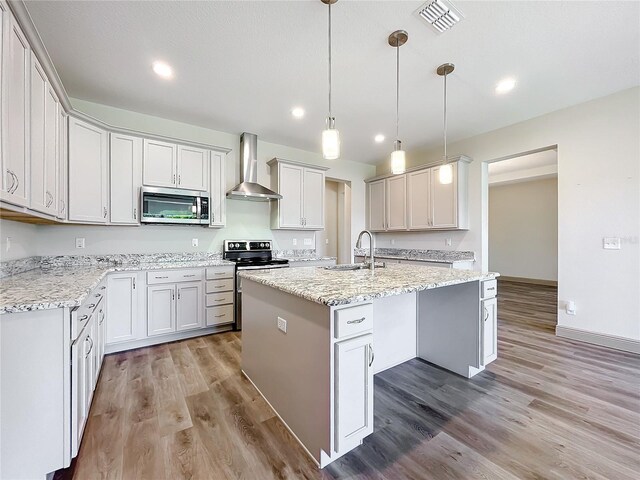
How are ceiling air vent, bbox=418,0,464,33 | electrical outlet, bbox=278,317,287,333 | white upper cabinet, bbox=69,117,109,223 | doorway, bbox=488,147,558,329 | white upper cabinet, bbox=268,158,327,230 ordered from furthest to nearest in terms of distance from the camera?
doorway, bbox=488,147,558,329
white upper cabinet, bbox=268,158,327,230
white upper cabinet, bbox=69,117,109,223
ceiling air vent, bbox=418,0,464,33
electrical outlet, bbox=278,317,287,333

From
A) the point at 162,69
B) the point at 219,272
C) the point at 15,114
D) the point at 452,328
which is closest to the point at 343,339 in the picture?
the point at 452,328

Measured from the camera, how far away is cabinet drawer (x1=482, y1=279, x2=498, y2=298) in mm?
2293

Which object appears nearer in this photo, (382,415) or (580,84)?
(382,415)

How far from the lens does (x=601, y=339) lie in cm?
308

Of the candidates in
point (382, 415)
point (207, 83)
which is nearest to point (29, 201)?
point (207, 83)

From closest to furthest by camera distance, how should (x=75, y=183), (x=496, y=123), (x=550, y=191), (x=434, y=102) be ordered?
(x=75, y=183)
(x=434, y=102)
(x=496, y=123)
(x=550, y=191)

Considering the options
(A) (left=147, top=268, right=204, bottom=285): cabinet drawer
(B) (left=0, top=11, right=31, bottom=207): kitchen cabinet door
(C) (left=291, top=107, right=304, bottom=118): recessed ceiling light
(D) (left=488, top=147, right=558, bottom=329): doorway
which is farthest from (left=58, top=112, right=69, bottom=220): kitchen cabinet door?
(D) (left=488, top=147, right=558, bottom=329): doorway

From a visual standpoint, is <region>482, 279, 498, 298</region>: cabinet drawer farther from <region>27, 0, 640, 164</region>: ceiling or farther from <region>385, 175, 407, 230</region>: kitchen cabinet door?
<region>385, 175, 407, 230</region>: kitchen cabinet door

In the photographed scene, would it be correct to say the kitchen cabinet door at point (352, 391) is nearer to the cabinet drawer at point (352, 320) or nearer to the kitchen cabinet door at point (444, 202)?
the cabinet drawer at point (352, 320)

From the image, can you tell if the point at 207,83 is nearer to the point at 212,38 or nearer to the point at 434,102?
the point at 212,38

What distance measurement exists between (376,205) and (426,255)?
4.58ft

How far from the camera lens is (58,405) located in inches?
52.4

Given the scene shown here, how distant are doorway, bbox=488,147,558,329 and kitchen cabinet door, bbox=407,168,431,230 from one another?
8.97 ft

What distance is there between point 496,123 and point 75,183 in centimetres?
517
